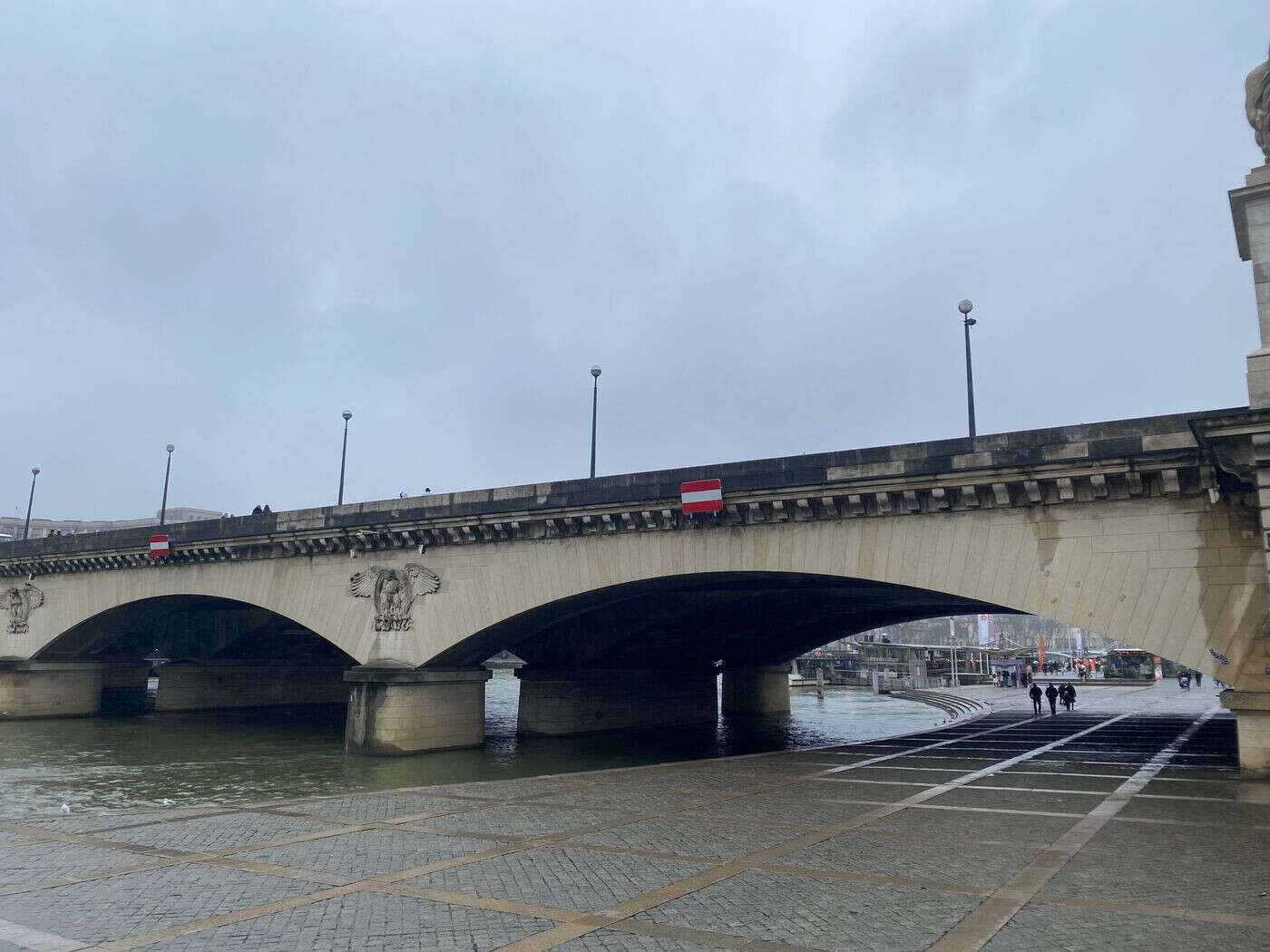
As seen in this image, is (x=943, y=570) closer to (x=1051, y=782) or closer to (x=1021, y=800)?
(x=1051, y=782)

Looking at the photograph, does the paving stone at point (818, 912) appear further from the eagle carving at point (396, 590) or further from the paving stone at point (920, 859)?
the eagle carving at point (396, 590)

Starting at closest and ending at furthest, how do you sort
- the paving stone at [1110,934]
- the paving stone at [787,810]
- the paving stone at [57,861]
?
the paving stone at [1110,934], the paving stone at [57,861], the paving stone at [787,810]

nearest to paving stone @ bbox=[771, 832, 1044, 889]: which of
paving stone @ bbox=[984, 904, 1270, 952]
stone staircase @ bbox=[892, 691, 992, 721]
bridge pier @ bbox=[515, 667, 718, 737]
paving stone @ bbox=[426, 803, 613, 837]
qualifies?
paving stone @ bbox=[984, 904, 1270, 952]

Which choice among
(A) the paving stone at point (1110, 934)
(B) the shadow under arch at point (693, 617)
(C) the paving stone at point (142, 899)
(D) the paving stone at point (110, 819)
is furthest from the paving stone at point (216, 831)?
(B) the shadow under arch at point (693, 617)

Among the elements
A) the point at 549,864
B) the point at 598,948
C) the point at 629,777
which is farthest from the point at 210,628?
the point at 598,948

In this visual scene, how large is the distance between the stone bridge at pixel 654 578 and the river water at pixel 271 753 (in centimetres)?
200

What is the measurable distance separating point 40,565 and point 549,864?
3949 cm

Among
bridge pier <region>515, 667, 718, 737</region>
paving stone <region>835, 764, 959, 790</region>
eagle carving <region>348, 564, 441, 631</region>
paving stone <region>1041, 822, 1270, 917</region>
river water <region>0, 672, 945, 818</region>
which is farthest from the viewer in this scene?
bridge pier <region>515, 667, 718, 737</region>

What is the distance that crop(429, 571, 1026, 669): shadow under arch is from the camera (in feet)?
89.4

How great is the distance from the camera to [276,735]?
124 ft

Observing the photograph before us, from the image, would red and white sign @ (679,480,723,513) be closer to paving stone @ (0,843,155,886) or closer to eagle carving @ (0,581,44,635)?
paving stone @ (0,843,155,886)

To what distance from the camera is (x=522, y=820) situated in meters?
14.1

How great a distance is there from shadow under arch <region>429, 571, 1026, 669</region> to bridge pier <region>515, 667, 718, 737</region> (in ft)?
1.78

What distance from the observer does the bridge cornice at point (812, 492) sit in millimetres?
18047
